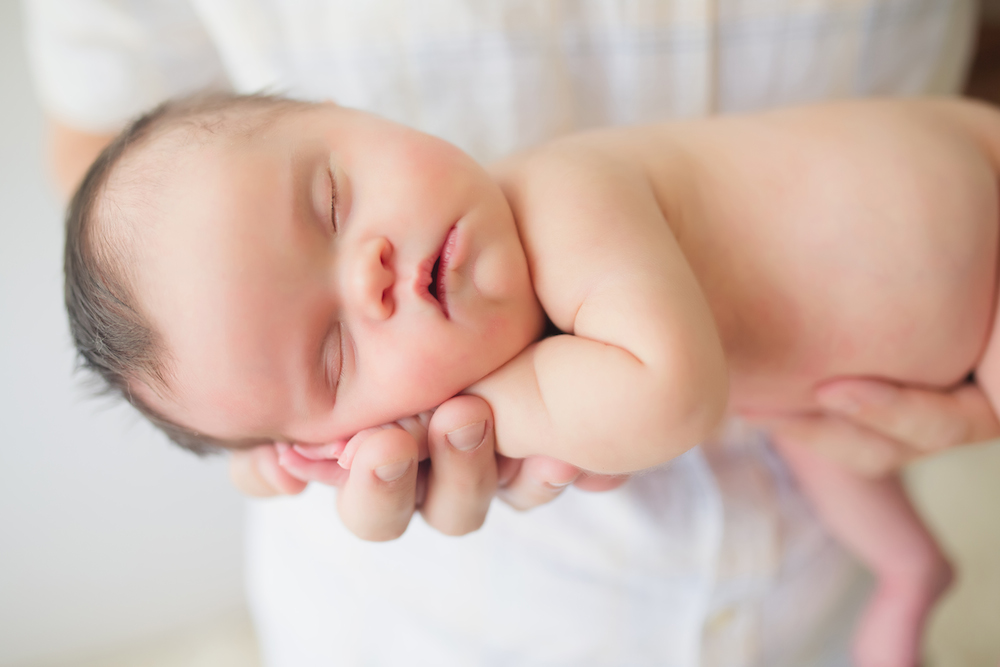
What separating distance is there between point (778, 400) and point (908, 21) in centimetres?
58

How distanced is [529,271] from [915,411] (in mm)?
544

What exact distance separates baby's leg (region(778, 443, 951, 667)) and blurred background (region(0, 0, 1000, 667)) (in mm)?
462

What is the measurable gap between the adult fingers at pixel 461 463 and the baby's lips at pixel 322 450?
110mm

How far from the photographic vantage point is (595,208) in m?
0.68

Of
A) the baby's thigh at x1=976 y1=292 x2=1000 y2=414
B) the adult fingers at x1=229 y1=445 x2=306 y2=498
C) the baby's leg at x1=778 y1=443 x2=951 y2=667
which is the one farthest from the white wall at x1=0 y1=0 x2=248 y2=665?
the baby's thigh at x1=976 y1=292 x2=1000 y2=414

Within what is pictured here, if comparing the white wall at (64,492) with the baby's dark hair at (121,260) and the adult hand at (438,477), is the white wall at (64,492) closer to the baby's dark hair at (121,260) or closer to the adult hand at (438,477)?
the baby's dark hair at (121,260)

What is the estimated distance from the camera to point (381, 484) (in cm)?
69

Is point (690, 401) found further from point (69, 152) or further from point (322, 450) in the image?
point (69, 152)

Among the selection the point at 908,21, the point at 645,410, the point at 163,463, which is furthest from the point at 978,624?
the point at 163,463

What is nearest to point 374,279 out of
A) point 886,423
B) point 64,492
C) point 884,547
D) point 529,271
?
point 529,271

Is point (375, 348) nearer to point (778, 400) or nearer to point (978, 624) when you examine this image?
point (778, 400)

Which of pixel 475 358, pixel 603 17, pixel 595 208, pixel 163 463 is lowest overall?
pixel 163 463

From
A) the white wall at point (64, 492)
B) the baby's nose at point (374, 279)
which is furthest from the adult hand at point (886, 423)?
the white wall at point (64, 492)

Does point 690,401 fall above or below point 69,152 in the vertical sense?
below
